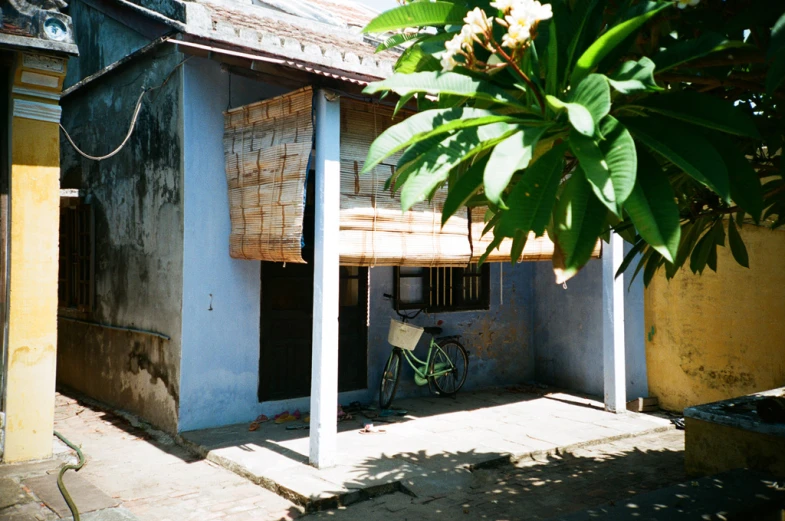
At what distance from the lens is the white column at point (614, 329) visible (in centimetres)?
854

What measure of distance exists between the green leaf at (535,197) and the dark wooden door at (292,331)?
20.6ft

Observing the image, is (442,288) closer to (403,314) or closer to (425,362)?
(403,314)

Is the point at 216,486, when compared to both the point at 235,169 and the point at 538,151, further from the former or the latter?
the point at 538,151

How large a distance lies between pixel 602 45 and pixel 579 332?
8526mm

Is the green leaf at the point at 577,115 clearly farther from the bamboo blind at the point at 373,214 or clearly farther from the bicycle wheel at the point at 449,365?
the bicycle wheel at the point at 449,365

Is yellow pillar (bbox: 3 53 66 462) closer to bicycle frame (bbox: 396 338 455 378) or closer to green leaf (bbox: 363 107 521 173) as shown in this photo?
bicycle frame (bbox: 396 338 455 378)

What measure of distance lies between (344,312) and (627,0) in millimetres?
6734

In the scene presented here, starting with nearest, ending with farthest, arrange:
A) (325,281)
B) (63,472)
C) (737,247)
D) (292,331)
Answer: (737,247) < (63,472) < (325,281) < (292,331)

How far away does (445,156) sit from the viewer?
1982mm

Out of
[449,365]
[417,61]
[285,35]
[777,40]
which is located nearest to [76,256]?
[285,35]

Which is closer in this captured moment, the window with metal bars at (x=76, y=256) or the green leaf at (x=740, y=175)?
the green leaf at (x=740, y=175)

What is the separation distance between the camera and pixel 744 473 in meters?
4.92

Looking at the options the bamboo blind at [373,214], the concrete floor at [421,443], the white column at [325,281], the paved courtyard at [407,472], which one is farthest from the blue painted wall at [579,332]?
the white column at [325,281]

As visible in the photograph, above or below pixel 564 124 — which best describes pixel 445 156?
below
